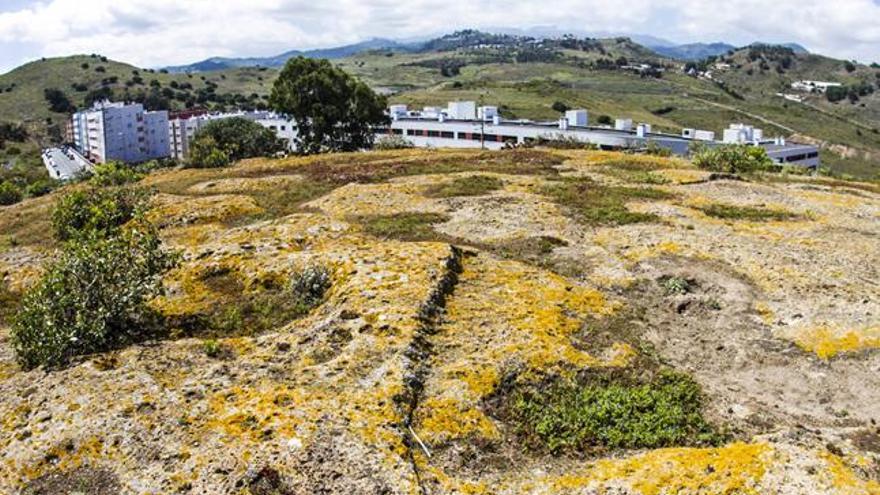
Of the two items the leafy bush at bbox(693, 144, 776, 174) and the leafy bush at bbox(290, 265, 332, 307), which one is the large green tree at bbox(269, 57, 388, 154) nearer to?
the leafy bush at bbox(693, 144, 776, 174)

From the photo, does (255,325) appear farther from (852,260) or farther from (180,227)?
(852,260)

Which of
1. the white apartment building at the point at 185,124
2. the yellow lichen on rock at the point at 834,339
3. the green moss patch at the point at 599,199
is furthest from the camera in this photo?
the white apartment building at the point at 185,124

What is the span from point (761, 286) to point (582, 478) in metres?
9.18

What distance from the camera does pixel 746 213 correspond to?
23094mm

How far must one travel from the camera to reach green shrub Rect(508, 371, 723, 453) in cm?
955

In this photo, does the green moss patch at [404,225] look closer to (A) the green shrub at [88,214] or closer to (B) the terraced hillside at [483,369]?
(B) the terraced hillside at [483,369]

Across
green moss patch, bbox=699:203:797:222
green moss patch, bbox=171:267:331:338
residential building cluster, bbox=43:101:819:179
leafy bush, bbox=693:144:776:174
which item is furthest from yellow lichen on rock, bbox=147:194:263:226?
residential building cluster, bbox=43:101:819:179

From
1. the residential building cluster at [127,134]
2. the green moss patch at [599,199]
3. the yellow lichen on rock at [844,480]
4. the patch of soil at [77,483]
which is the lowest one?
the yellow lichen on rock at [844,480]

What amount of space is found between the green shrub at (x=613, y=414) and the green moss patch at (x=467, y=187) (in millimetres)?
15257

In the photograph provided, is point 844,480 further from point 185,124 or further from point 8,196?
point 185,124

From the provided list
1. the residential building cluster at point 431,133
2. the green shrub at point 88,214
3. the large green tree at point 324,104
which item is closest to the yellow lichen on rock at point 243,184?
the green shrub at point 88,214

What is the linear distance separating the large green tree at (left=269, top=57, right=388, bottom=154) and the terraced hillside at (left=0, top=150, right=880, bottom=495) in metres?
51.4

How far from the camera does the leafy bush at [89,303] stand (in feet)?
38.4

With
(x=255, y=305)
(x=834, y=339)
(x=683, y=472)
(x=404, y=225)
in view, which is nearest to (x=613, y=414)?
(x=683, y=472)
